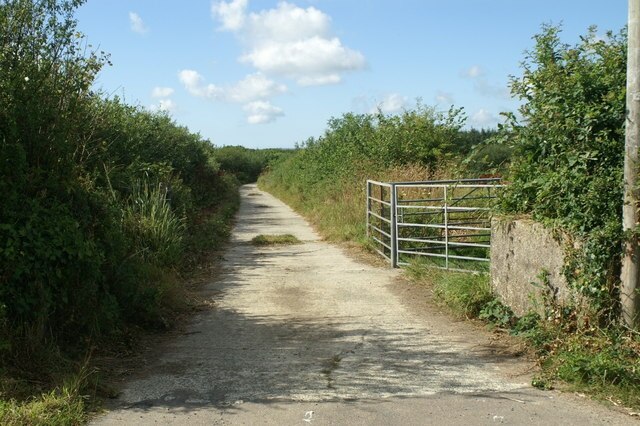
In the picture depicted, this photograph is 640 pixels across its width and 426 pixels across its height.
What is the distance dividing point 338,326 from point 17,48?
477cm

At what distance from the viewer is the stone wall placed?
662 centimetres

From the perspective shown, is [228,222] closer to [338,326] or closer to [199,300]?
[199,300]

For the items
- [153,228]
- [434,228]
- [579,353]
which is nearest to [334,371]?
[579,353]

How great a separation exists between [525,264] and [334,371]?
269 centimetres

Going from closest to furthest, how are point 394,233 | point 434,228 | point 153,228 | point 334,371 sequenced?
point 334,371, point 153,228, point 394,233, point 434,228

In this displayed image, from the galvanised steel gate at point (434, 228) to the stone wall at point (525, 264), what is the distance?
8.60ft

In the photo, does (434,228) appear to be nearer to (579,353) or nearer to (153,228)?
(153,228)

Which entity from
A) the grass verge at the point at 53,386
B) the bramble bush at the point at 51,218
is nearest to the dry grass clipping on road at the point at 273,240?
the bramble bush at the point at 51,218

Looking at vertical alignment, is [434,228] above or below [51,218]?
below

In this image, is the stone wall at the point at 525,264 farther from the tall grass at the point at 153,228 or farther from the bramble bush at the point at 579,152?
the tall grass at the point at 153,228

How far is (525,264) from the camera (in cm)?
736

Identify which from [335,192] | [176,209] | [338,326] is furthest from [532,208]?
[335,192]

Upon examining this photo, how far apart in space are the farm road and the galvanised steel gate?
76.8 inches

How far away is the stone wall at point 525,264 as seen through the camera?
662cm
